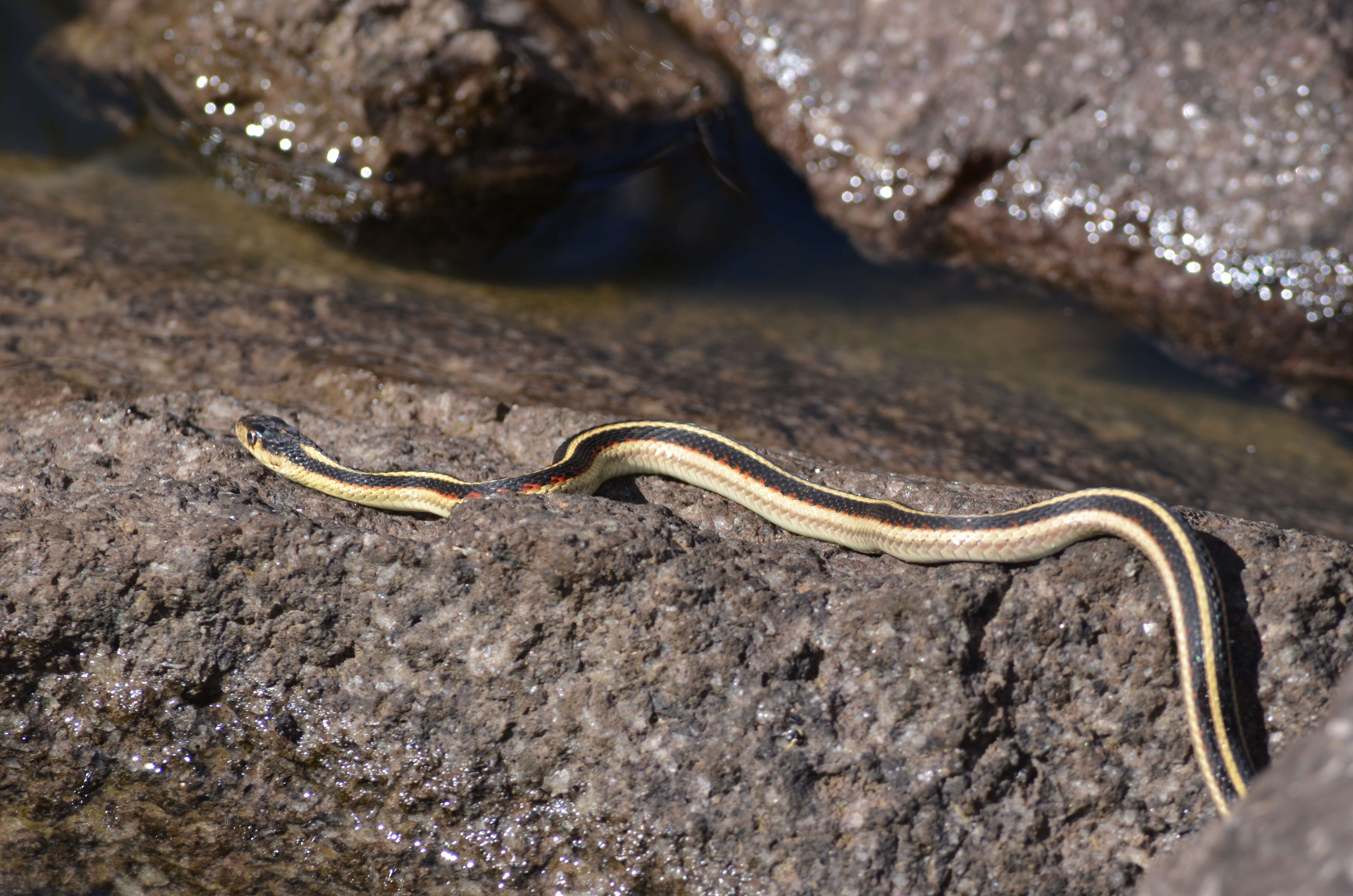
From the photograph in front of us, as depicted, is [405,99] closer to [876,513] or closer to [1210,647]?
[876,513]

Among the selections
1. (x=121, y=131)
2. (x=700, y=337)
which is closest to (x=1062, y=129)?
(x=700, y=337)

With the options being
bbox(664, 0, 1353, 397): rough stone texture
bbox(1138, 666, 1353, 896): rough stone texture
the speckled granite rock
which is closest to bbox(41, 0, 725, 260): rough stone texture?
bbox(664, 0, 1353, 397): rough stone texture

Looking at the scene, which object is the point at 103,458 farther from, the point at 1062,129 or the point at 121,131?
the point at 1062,129

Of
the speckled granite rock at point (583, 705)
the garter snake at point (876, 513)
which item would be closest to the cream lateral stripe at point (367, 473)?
the garter snake at point (876, 513)

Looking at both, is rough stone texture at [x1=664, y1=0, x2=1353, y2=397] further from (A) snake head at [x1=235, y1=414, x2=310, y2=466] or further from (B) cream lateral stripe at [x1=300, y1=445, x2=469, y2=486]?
(A) snake head at [x1=235, y1=414, x2=310, y2=466]

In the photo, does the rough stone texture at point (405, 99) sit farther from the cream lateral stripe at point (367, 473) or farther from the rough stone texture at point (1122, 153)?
the cream lateral stripe at point (367, 473)

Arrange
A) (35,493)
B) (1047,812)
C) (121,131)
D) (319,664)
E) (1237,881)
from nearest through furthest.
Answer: (1237,881)
(1047,812)
(319,664)
(35,493)
(121,131)
